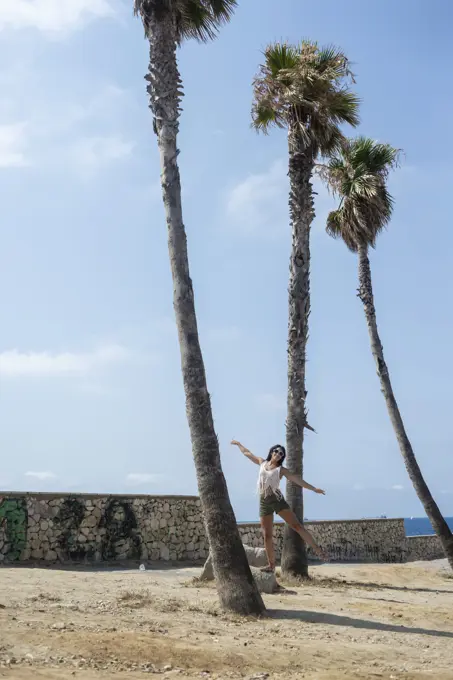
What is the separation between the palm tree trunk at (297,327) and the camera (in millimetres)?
14555

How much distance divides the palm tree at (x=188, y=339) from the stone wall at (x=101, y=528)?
7716mm

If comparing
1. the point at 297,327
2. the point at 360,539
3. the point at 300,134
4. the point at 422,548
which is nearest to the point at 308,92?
the point at 300,134

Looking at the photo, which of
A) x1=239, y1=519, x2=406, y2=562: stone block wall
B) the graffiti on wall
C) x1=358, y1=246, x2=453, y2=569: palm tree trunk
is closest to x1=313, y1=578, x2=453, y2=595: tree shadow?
x1=358, y1=246, x2=453, y2=569: palm tree trunk

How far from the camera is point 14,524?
1579cm

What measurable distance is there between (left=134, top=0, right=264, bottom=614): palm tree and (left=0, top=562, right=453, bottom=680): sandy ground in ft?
1.78

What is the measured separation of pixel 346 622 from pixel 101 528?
9044 mm

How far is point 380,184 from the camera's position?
20.0 m

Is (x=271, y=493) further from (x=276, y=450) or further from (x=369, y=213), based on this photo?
(x=369, y=213)

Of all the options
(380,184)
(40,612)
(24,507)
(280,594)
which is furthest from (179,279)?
(380,184)

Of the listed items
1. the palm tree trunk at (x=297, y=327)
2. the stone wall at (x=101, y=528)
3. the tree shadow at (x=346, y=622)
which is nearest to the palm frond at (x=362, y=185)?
the palm tree trunk at (x=297, y=327)

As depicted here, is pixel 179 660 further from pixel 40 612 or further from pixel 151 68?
pixel 151 68

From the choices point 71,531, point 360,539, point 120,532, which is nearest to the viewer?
point 71,531

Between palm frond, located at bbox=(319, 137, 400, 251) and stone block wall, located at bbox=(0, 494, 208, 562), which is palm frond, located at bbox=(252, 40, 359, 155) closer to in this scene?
palm frond, located at bbox=(319, 137, 400, 251)

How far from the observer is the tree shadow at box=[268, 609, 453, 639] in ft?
30.2
